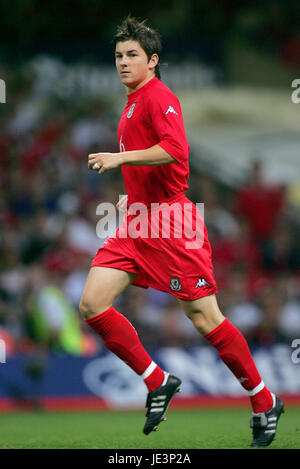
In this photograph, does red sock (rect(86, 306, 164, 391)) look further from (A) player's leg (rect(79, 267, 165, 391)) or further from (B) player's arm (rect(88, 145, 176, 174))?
(B) player's arm (rect(88, 145, 176, 174))

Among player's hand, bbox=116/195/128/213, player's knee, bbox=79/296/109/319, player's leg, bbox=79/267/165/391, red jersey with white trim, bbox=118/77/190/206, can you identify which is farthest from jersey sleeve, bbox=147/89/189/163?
player's knee, bbox=79/296/109/319

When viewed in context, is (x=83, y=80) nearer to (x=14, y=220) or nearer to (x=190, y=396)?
(x=14, y=220)

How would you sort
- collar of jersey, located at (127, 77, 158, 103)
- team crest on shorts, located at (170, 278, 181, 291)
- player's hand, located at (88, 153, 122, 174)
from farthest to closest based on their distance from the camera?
1. collar of jersey, located at (127, 77, 158, 103)
2. team crest on shorts, located at (170, 278, 181, 291)
3. player's hand, located at (88, 153, 122, 174)

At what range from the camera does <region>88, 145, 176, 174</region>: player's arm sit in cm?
454

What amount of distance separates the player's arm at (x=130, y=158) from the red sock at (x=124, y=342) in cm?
90

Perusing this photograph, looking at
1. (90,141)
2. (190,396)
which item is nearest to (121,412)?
(190,396)

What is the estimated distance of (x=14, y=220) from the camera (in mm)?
10859

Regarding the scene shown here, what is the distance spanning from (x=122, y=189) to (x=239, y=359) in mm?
6155

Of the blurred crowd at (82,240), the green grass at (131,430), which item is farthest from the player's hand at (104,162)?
the blurred crowd at (82,240)

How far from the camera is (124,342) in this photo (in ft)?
16.3

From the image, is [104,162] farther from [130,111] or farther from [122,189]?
[122,189]

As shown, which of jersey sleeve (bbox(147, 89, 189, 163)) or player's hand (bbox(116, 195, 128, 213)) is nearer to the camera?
jersey sleeve (bbox(147, 89, 189, 163))

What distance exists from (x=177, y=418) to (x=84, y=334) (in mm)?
2097

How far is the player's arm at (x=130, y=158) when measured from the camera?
4543 mm
